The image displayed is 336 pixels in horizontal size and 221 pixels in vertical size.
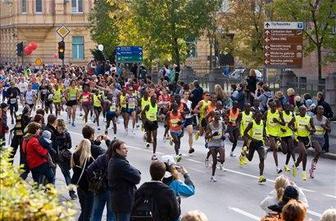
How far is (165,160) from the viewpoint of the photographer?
10.3 metres

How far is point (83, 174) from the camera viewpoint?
12789 millimetres

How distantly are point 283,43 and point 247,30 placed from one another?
1337 centimetres

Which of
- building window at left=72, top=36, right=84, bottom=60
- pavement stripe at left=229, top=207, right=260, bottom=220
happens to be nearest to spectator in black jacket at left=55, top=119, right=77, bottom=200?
pavement stripe at left=229, top=207, right=260, bottom=220

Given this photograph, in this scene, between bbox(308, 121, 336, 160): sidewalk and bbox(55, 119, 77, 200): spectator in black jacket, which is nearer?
bbox(55, 119, 77, 200): spectator in black jacket

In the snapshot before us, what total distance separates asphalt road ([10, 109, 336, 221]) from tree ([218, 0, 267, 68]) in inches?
682

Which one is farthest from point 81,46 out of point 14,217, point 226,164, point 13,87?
point 14,217

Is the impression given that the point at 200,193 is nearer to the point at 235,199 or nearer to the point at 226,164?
the point at 235,199

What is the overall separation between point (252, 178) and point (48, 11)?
66368 millimetres

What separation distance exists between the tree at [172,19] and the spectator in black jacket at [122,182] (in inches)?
1256

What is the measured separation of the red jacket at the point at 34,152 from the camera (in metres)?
14.8

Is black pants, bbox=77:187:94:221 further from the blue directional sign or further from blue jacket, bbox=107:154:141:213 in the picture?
the blue directional sign

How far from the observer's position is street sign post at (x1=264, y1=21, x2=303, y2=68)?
102 feet

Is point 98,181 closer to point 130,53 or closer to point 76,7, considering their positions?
point 130,53

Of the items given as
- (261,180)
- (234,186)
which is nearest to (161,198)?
(234,186)
